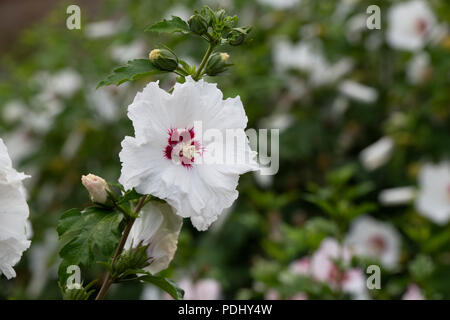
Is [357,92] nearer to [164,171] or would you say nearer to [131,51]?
[131,51]

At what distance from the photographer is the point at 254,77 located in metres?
2.17

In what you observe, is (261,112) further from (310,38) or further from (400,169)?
(400,169)

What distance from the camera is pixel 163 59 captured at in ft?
2.52

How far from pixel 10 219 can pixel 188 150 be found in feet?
0.69

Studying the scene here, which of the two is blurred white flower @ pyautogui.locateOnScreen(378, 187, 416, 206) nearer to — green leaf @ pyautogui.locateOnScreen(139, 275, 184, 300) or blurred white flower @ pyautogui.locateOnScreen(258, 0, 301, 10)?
blurred white flower @ pyautogui.locateOnScreen(258, 0, 301, 10)

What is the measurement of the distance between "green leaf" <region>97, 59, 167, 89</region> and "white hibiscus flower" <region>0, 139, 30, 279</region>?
0.14m

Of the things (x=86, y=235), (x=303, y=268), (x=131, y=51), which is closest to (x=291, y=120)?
(x=131, y=51)

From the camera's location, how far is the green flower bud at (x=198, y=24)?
2.51ft

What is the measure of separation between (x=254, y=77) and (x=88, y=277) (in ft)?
2.69

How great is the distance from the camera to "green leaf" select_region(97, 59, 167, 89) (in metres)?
0.75

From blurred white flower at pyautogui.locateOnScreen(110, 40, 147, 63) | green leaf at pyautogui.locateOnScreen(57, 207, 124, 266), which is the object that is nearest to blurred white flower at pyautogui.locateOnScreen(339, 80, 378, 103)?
blurred white flower at pyautogui.locateOnScreen(110, 40, 147, 63)

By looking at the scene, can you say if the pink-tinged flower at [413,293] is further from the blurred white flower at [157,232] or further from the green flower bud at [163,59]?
the green flower bud at [163,59]
